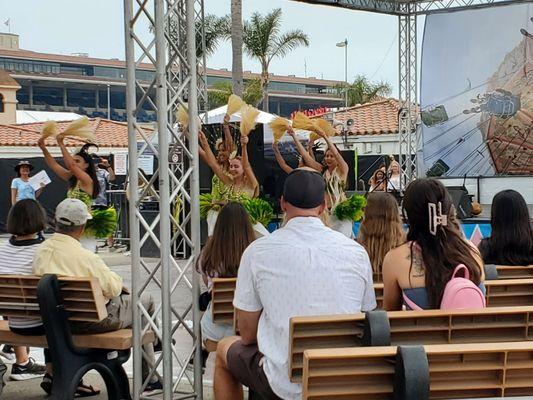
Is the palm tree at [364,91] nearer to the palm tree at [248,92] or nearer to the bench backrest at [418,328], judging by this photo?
the palm tree at [248,92]

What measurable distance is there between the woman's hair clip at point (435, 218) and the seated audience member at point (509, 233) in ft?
5.71

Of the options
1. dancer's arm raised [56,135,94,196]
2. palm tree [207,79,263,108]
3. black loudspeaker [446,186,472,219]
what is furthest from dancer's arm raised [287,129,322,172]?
palm tree [207,79,263,108]

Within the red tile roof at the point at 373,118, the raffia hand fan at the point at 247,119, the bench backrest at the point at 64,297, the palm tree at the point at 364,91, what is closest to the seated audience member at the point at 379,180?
the raffia hand fan at the point at 247,119

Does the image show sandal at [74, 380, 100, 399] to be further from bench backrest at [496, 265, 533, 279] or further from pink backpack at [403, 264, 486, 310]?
pink backpack at [403, 264, 486, 310]

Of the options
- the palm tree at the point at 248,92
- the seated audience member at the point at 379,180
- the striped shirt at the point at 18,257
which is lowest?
the striped shirt at the point at 18,257

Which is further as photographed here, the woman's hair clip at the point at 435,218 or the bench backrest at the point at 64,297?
the bench backrest at the point at 64,297

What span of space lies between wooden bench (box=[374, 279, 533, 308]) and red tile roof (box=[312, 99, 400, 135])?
73.9 ft

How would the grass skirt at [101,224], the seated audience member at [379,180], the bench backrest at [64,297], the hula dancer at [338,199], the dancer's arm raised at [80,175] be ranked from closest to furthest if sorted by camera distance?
1. the bench backrest at [64,297]
2. the grass skirt at [101,224]
3. the dancer's arm raised at [80,175]
4. the hula dancer at [338,199]
5. the seated audience member at [379,180]

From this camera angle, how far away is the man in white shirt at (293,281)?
338cm

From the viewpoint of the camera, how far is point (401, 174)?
15.8 meters

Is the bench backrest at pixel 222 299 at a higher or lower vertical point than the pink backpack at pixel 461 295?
lower

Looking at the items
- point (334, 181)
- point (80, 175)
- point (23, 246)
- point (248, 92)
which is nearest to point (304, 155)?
point (334, 181)

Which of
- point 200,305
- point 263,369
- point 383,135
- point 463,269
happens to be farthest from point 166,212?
point 383,135

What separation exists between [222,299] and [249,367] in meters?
0.92
